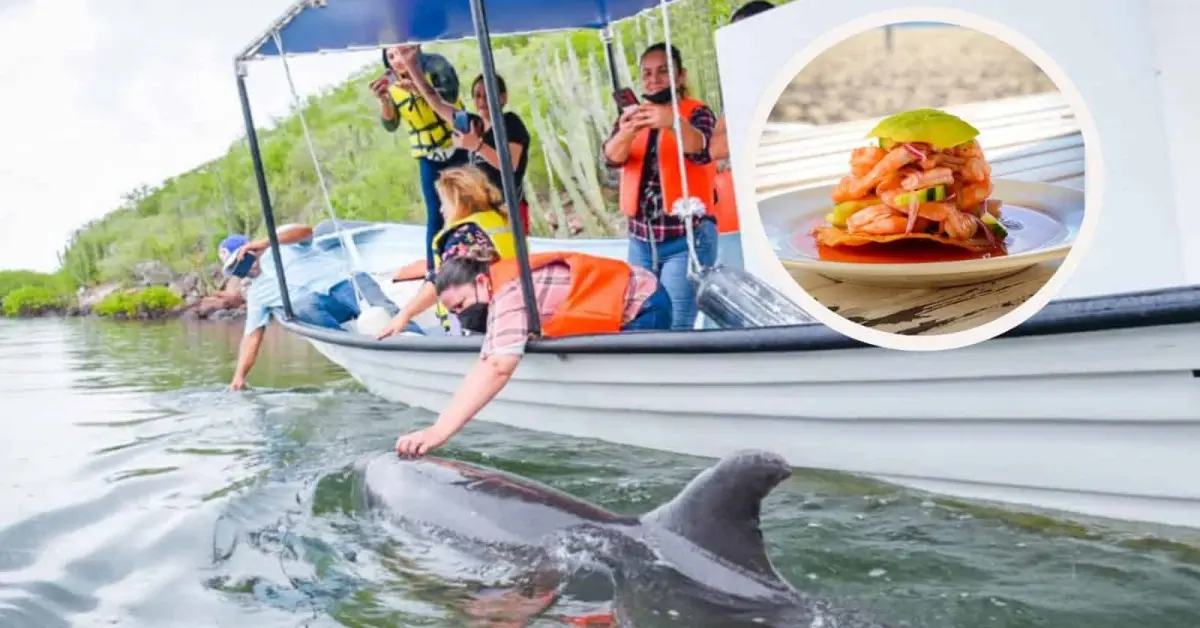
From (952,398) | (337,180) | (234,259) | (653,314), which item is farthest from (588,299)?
(337,180)

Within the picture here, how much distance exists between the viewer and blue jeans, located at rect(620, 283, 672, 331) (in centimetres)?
477

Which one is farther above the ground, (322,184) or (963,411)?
(322,184)

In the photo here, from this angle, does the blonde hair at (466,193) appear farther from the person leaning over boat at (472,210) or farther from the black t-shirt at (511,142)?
the black t-shirt at (511,142)

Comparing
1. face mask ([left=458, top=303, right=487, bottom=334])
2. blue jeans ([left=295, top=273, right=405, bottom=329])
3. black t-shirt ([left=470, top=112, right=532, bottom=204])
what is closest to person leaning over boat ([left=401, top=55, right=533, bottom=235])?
black t-shirt ([left=470, top=112, right=532, bottom=204])

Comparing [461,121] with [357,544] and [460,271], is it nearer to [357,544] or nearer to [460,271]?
[460,271]

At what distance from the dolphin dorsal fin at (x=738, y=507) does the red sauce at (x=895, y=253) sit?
29.7 inches

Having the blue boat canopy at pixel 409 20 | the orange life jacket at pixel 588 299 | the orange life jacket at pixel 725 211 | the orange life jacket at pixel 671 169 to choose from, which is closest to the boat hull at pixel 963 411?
the orange life jacket at pixel 588 299

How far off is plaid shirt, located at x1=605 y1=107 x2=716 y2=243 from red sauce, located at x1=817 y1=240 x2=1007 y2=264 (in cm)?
329

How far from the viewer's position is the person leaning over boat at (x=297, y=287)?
780 centimetres

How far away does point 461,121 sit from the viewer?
5.57m

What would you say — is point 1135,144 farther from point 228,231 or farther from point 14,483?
point 228,231

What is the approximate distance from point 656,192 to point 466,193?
0.99 meters

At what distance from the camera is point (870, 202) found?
1824 millimetres

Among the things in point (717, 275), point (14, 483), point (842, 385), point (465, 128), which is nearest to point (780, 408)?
point (842, 385)
